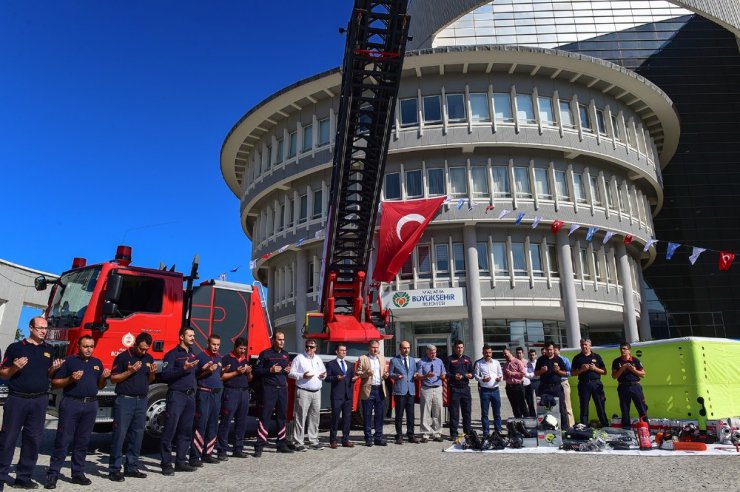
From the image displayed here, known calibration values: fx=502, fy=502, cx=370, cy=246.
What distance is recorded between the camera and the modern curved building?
80.5 ft

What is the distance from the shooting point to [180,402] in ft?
23.1

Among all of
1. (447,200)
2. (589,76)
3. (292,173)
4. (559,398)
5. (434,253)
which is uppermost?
(589,76)

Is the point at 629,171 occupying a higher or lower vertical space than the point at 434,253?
higher

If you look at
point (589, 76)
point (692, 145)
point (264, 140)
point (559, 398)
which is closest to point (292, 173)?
point (264, 140)

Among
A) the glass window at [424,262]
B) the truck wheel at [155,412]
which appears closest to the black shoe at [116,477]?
the truck wheel at [155,412]

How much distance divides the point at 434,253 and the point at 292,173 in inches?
365

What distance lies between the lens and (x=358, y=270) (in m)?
15.5

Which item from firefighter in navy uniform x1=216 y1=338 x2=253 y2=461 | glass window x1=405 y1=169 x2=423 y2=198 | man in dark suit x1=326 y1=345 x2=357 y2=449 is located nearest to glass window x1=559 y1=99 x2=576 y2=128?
glass window x1=405 y1=169 x2=423 y2=198

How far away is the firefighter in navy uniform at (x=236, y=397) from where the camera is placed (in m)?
7.96

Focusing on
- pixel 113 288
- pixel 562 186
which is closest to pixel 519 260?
pixel 562 186

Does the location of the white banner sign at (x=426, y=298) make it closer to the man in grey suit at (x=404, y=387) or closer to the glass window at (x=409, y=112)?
the glass window at (x=409, y=112)

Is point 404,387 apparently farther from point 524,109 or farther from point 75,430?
point 524,109

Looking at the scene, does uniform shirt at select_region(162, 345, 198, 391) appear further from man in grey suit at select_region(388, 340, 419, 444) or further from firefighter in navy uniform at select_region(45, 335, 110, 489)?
man in grey suit at select_region(388, 340, 419, 444)

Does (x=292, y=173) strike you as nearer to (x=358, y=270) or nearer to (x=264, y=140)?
(x=264, y=140)
